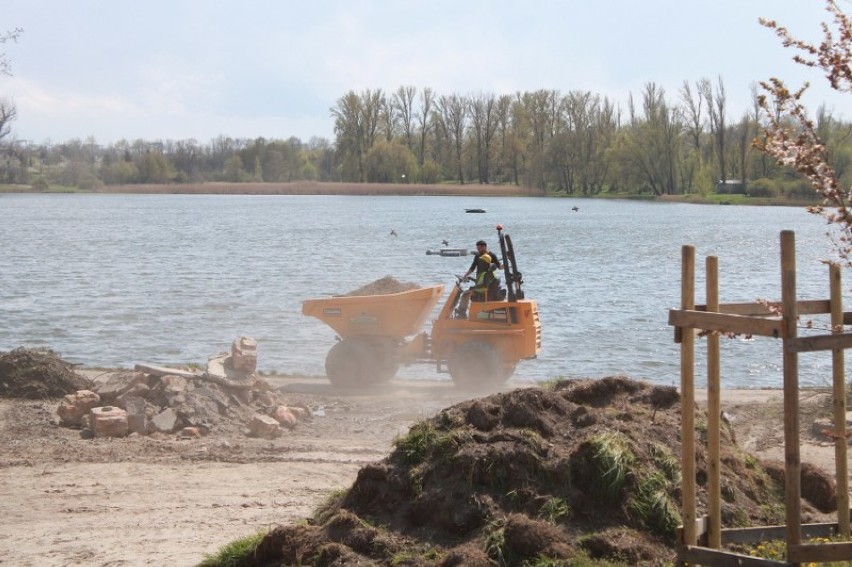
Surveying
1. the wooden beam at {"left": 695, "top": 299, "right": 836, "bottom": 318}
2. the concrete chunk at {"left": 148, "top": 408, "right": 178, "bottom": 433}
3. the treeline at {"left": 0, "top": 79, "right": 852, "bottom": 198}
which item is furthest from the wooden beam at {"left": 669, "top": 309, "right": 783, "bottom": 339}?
the treeline at {"left": 0, "top": 79, "right": 852, "bottom": 198}

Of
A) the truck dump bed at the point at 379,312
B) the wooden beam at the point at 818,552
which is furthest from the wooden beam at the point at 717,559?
the truck dump bed at the point at 379,312

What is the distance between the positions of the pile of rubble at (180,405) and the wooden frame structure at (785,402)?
690 cm

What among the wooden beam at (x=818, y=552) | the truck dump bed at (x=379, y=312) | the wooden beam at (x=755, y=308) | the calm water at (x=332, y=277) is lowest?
the calm water at (x=332, y=277)

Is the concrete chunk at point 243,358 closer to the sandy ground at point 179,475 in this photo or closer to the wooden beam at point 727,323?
the sandy ground at point 179,475

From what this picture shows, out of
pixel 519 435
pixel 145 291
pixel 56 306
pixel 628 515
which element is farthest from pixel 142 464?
pixel 145 291

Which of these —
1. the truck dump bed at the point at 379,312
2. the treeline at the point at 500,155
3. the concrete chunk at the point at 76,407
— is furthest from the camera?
the treeline at the point at 500,155

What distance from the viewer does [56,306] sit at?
28656 mm

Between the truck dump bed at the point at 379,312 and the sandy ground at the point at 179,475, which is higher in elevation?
the truck dump bed at the point at 379,312

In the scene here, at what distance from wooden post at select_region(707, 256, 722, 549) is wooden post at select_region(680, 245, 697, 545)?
3.6 inches

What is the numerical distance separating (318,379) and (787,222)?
61.7 metres

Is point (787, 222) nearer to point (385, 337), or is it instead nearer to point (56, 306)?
point (56, 306)

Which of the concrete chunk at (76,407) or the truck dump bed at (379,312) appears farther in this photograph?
the truck dump bed at (379,312)

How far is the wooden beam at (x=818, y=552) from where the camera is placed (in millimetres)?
5445

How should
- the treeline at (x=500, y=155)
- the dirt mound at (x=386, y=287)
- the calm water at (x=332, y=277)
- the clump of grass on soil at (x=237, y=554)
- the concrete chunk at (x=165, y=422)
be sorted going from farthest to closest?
the treeline at (x=500, y=155) → the calm water at (x=332, y=277) → the dirt mound at (x=386, y=287) → the concrete chunk at (x=165, y=422) → the clump of grass on soil at (x=237, y=554)
